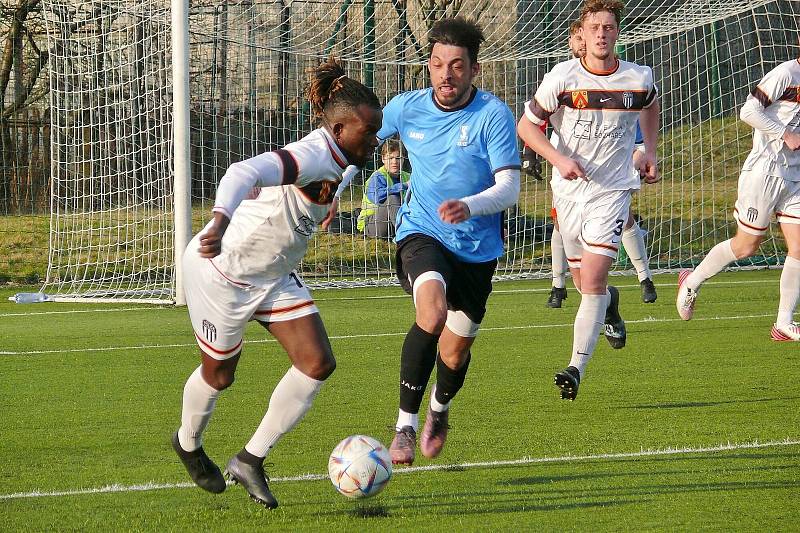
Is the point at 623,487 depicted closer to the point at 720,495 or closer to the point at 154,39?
the point at 720,495

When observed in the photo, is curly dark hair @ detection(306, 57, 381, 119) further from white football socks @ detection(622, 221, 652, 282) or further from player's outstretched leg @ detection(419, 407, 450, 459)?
white football socks @ detection(622, 221, 652, 282)

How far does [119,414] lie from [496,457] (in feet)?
8.13

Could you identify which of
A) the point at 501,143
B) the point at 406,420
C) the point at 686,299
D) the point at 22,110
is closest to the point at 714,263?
the point at 686,299

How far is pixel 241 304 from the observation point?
479 cm

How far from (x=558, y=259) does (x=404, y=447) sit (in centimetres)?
679

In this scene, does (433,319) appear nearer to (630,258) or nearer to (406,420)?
(406,420)

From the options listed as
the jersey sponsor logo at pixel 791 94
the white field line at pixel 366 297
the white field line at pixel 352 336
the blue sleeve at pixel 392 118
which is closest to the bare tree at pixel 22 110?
the white field line at pixel 366 297

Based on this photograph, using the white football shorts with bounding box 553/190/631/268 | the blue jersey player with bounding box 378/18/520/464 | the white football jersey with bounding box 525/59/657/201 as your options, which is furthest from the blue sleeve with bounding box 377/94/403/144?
the white football shorts with bounding box 553/190/631/268

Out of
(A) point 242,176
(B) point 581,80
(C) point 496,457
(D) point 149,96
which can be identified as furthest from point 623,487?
(D) point 149,96

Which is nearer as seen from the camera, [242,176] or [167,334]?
[242,176]

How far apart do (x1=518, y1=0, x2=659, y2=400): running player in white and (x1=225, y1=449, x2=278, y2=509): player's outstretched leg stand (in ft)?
9.19

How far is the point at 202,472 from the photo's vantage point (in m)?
4.86

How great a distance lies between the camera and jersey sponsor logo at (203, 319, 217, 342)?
4816mm

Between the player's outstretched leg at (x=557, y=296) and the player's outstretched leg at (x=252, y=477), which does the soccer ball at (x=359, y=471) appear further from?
the player's outstretched leg at (x=557, y=296)
